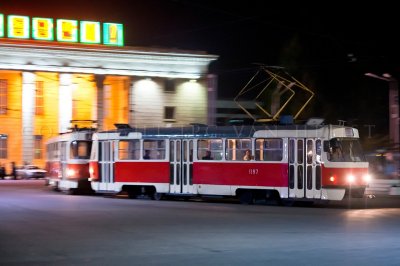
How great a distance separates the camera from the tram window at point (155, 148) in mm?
25547

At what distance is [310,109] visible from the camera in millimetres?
46906

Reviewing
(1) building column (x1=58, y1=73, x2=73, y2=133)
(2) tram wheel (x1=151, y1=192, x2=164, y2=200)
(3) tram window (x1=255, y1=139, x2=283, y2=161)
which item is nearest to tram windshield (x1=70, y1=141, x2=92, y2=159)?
(2) tram wheel (x1=151, y1=192, x2=164, y2=200)

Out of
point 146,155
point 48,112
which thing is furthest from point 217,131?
point 48,112

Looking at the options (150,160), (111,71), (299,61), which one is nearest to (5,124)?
(111,71)

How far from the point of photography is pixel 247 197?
23.8 meters

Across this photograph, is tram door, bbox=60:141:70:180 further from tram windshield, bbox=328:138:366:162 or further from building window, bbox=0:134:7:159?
building window, bbox=0:134:7:159

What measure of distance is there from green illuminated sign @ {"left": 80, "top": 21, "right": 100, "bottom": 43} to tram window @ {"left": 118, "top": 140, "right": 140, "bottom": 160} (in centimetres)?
3175

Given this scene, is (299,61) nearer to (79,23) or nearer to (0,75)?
(79,23)

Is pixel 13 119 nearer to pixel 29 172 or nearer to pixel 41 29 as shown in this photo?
pixel 29 172

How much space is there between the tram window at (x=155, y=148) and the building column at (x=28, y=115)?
1258 inches

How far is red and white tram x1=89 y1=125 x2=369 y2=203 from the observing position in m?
21.8

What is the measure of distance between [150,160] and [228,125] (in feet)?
12.1

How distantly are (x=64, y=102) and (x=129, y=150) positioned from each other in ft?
106

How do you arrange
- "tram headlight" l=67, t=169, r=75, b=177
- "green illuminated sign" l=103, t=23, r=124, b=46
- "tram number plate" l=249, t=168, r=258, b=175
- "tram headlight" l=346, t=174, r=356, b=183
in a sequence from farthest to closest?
"green illuminated sign" l=103, t=23, r=124, b=46, "tram headlight" l=67, t=169, r=75, b=177, "tram number plate" l=249, t=168, r=258, b=175, "tram headlight" l=346, t=174, r=356, b=183
